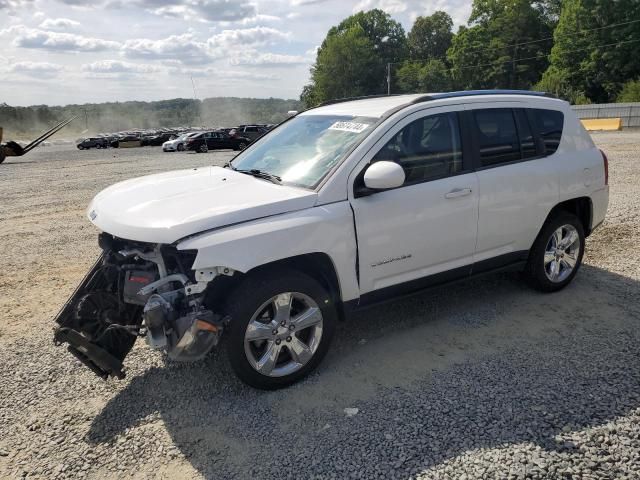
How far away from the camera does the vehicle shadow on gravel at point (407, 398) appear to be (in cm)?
292

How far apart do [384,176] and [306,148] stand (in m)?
0.91

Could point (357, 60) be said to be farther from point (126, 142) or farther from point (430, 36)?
point (126, 142)

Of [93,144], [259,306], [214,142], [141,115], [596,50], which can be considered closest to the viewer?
[259,306]

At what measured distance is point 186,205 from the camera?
11.2ft

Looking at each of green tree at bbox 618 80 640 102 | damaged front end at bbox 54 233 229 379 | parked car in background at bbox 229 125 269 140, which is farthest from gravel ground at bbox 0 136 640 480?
green tree at bbox 618 80 640 102

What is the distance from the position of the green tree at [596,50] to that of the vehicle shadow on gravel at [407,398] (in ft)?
152

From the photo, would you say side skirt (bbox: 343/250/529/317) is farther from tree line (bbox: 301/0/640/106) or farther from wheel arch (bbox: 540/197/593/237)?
tree line (bbox: 301/0/640/106)

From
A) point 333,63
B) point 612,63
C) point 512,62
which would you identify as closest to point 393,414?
point 612,63

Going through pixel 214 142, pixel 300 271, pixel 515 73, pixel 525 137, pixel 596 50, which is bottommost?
pixel 214 142

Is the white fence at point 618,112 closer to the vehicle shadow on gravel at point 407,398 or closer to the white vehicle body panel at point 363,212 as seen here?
the white vehicle body panel at point 363,212

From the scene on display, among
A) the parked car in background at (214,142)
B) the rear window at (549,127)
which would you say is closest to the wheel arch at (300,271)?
the rear window at (549,127)

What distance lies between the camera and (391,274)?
3.88 metres

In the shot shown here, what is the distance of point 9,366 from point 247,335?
2101mm

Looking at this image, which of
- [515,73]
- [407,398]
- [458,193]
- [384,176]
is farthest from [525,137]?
[515,73]
